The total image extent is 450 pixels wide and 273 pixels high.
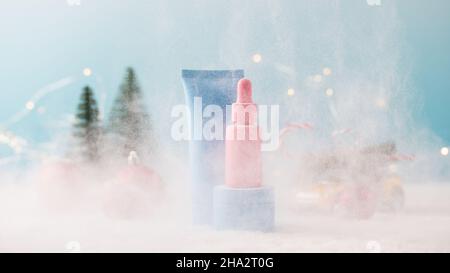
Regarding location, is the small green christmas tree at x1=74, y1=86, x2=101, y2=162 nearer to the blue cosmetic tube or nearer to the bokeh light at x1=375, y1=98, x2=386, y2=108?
the blue cosmetic tube

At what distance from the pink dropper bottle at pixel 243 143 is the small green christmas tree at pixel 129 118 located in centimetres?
37

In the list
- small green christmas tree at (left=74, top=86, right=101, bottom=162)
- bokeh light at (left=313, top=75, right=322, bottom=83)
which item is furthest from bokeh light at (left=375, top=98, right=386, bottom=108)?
small green christmas tree at (left=74, top=86, right=101, bottom=162)

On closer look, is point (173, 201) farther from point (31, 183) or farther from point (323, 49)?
point (323, 49)

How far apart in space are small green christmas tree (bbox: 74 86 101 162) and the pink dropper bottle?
1.57 feet

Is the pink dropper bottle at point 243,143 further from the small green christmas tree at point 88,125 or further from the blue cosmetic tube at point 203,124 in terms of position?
the small green christmas tree at point 88,125

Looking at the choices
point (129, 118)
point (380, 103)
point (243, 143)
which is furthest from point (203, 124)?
point (380, 103)

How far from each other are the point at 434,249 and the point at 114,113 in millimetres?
865

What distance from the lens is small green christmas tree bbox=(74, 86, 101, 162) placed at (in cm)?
158

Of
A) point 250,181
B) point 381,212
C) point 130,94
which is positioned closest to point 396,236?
point 381,212

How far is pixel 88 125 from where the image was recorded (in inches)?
62.6

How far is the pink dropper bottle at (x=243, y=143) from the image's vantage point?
1243 mm

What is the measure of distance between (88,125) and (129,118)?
0.11 meters

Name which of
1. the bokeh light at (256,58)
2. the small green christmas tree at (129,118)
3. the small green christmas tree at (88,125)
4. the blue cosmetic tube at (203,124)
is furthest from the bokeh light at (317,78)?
the small green christmas tree at (88,125)

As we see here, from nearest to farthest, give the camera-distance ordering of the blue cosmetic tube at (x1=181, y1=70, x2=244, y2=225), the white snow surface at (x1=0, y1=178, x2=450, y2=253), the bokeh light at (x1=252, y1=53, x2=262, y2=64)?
the white snow surface at (x1=0, y1=178, x2=450, y2=253)
the blue cosmetic tube at (x1=181, y1=70, x2=244, y2=225)
the bokeh light at (x1=252, y1=53, x2=262, y2=64)
